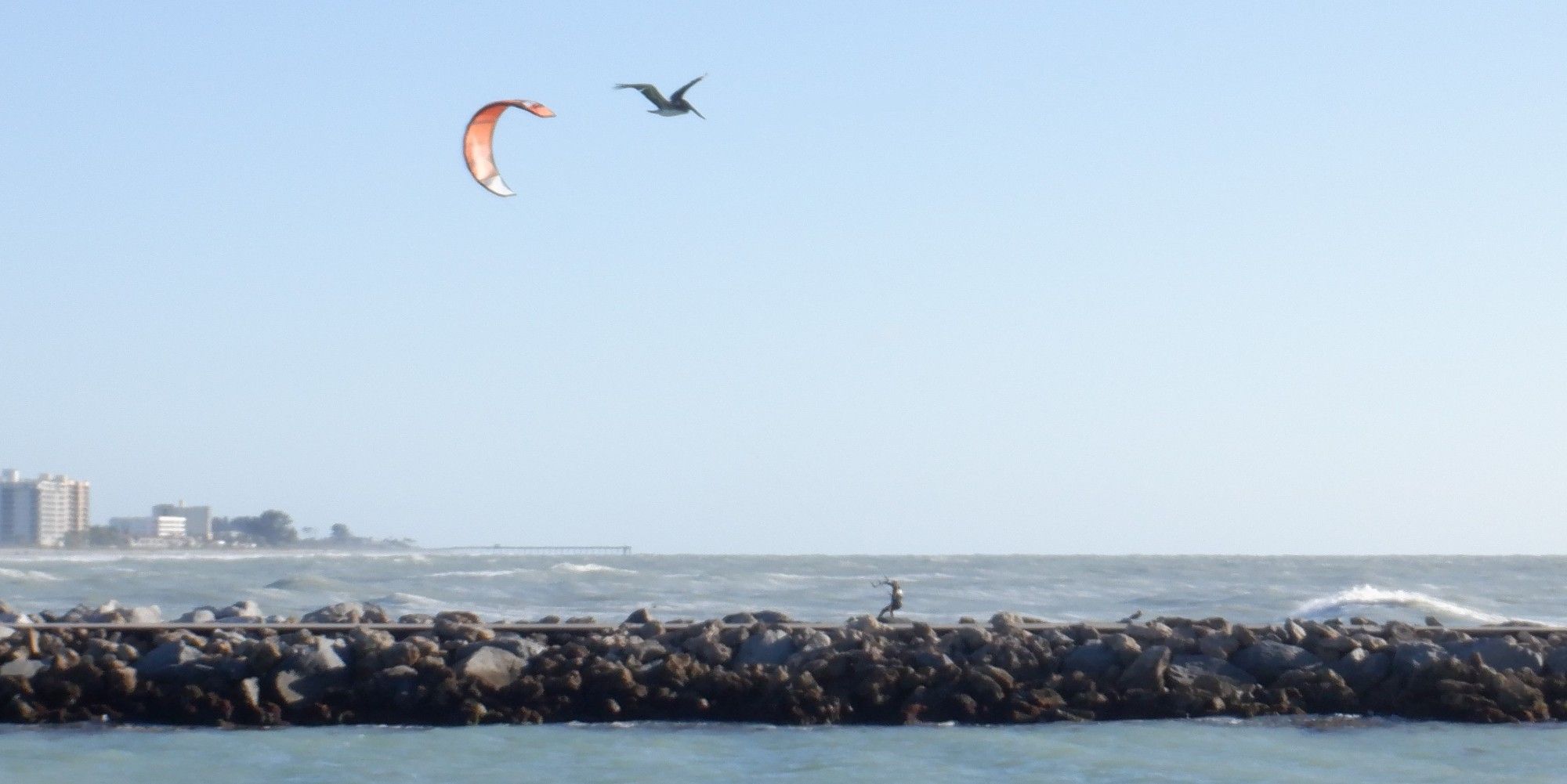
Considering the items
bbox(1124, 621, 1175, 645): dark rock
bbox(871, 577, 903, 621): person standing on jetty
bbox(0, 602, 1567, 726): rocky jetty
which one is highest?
bbox(871, 577, 903, 621): person standing on jetty

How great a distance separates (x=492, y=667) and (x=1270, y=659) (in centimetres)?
542

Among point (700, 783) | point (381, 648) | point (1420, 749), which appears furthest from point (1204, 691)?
point (381, 648)

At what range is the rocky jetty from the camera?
12.2m

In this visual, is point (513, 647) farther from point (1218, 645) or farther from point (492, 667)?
point (1218, 645)

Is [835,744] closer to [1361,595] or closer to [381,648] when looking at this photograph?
[381,648]

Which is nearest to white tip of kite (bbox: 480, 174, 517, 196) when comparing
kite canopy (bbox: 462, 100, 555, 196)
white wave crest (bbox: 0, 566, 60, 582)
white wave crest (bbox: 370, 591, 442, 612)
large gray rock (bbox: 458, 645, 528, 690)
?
kite canopy (bbox: 462, 100, 555, 196)

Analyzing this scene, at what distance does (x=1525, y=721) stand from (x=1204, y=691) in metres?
2.09

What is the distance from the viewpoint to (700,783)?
1018 cm

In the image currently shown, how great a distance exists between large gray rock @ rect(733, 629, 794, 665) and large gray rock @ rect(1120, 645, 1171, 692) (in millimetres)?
2333

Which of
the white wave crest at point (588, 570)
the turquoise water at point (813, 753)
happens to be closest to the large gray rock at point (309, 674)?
the turquoise water at point (813, 753)

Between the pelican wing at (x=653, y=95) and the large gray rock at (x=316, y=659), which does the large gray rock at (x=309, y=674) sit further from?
the pelican wing at (x=653, y=95)

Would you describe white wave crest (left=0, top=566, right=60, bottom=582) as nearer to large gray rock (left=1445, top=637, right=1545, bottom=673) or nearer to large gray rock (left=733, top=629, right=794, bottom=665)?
large gray rock (left=733, top=629, right=794, bottom=665)

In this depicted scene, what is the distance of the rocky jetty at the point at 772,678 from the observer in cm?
1222

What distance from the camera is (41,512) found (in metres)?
181
